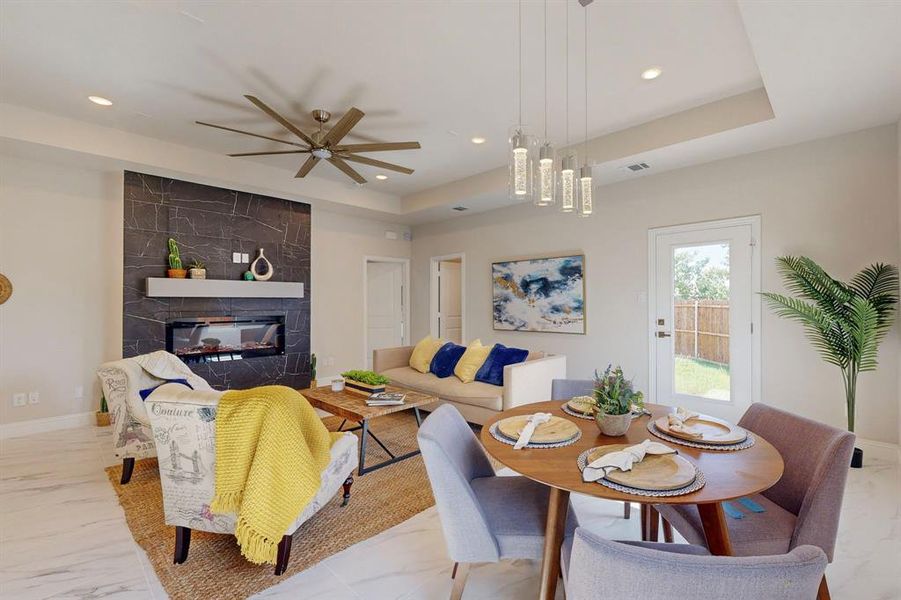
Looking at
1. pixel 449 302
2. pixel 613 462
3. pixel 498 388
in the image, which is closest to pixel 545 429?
pixel 613 462

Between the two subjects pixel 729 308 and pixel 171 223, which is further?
pixel 171 223

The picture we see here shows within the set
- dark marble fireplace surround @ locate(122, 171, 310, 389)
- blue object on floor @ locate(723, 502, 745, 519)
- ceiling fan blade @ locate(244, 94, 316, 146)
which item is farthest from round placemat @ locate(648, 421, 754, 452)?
dark marble fireplace surround @ locate(122, 171, 310, 389)

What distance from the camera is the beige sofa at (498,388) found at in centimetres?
358

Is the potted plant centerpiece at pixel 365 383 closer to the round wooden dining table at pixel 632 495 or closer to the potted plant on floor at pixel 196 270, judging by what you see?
the round wooden dining table at pixel 632 495

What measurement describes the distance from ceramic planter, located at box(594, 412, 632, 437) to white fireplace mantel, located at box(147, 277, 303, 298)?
4.47 metres

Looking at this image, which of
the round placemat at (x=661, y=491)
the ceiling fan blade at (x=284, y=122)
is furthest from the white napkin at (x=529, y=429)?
the ceiling fan blade at (x=284, y=122)

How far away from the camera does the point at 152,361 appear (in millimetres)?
3084

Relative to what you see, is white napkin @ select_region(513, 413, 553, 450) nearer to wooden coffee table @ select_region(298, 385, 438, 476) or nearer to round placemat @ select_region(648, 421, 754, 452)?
round placemat @ select_region(648, 421, 754, 452)

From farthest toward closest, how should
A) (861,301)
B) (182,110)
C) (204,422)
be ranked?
(182,110) < (861,301) < (204,422)

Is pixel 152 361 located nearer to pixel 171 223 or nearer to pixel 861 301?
pixel 171 223

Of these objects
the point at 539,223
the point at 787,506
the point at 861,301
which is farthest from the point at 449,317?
the point at 787,506

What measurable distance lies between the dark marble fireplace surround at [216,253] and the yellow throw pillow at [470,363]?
8.28 ft

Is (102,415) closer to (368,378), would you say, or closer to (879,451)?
(368,378)

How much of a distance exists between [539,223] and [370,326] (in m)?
3.25
